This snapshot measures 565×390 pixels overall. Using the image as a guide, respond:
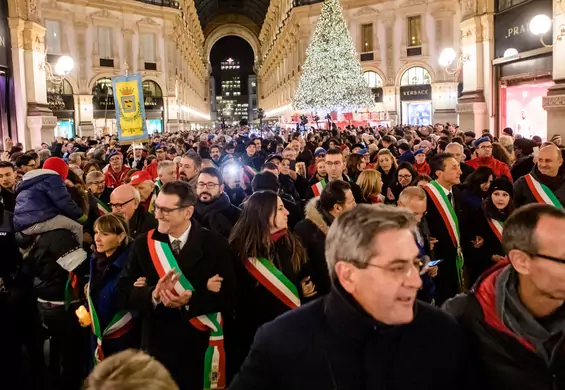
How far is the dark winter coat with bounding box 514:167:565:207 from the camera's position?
21.5 ft

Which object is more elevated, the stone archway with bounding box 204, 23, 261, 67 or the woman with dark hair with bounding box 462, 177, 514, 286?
the stone archway with bounding box 204, 23, 261, 67

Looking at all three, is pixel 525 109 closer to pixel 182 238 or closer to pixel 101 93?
pixel 182 238

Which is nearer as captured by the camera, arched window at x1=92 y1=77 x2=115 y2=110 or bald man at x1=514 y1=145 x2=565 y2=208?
bald man at x1=514 y1=145 x2=565 y2=208

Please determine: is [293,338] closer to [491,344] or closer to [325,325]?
[325,325]

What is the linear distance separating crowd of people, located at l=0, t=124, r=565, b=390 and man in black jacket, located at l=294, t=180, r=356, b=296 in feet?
0.04

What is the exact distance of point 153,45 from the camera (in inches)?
1901

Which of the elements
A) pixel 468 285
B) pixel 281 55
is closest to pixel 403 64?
pixel 281 55

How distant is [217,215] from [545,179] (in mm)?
3781

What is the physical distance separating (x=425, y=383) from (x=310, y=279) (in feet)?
7.29

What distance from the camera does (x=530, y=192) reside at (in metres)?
6.54

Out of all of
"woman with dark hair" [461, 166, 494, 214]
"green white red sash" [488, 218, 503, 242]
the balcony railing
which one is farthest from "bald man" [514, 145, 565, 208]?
the balcony railing

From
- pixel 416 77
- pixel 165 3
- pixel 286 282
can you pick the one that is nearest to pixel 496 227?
pixel 286 282

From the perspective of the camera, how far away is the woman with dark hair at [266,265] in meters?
4.25

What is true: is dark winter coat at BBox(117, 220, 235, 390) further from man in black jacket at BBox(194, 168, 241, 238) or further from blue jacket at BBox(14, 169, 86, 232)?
man in black jacket at BBox(194, 168, 241, 238)
